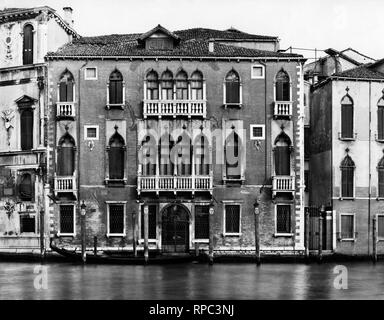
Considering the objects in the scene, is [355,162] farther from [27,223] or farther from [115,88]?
[27,223]

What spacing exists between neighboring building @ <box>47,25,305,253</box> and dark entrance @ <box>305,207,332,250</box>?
2.65 feet

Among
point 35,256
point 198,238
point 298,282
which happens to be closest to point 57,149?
point 35,256

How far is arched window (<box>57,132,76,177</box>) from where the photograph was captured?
20.1m

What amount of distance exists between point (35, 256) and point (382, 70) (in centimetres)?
1142

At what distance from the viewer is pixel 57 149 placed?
2012 cm

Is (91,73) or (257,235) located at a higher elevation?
(91,73)

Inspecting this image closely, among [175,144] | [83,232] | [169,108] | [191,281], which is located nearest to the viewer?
[191,281]

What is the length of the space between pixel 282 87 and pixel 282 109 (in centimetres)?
67

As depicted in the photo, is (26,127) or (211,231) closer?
(211,231)

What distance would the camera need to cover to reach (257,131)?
66.8 feet

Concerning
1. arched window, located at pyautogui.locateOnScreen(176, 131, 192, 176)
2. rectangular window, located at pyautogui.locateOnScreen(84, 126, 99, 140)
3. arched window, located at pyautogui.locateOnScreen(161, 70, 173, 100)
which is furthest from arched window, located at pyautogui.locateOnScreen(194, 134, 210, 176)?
rectangular window, located at pyautogui.locateOnScreen(84, 126, 99, 140)

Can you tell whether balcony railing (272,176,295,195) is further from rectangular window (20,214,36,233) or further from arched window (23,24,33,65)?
arched window (23,24,33,65)

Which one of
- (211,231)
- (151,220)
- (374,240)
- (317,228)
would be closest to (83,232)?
(151,220)
